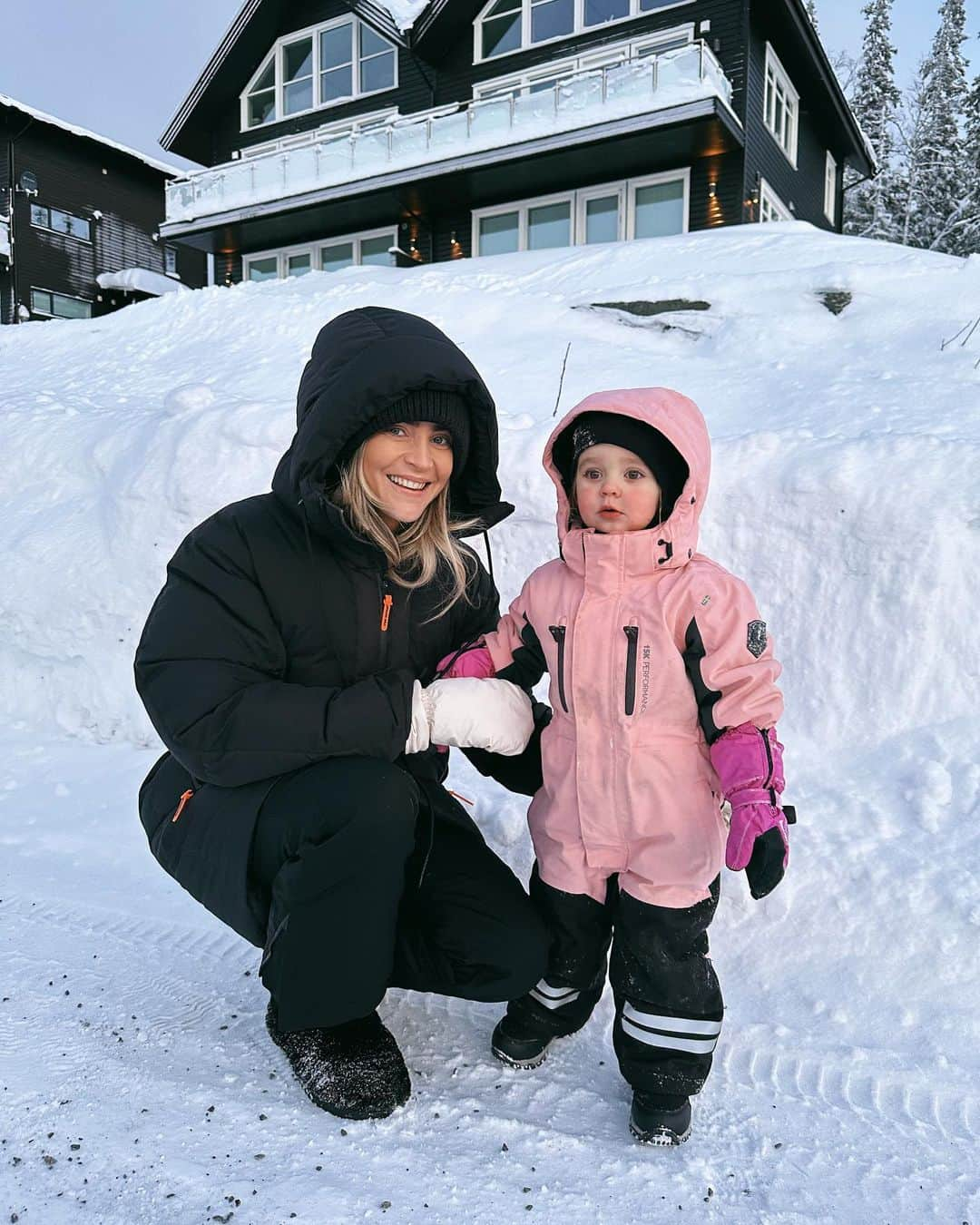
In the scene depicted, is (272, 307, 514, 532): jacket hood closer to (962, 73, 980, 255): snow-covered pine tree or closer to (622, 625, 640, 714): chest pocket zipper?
(622, 625, 640, 714): chest pocket zipper

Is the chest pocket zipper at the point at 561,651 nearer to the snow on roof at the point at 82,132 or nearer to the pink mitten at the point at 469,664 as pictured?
the pink mitten at the point at 469,664

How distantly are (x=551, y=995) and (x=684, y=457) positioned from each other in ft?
4.42

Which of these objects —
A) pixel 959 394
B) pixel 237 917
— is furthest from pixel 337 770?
pixel 959 394

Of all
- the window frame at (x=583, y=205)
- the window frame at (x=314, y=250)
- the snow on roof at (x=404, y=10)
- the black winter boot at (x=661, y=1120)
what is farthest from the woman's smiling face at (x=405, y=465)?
the snow on roof at (x=404, y=10)

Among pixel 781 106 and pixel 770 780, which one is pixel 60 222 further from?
pixel 770 780

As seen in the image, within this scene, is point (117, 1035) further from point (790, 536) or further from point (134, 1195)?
point (790, 536)

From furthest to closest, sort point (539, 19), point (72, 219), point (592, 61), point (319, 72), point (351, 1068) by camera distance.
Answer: point (72, 219), point (319, 72), point (539, 19), point (592, 61), point (351, 1068)

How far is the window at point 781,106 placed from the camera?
14.3 meters

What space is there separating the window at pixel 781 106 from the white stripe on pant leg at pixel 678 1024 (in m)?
15.6

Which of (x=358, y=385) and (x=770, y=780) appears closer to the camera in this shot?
(x=770, y=780)

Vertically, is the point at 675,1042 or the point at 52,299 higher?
the point at 52,299

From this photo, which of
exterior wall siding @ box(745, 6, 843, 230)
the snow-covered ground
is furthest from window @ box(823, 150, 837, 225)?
the snow-covered ground

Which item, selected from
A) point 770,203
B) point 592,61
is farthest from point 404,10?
point 770,203

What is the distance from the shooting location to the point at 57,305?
25609 mm
